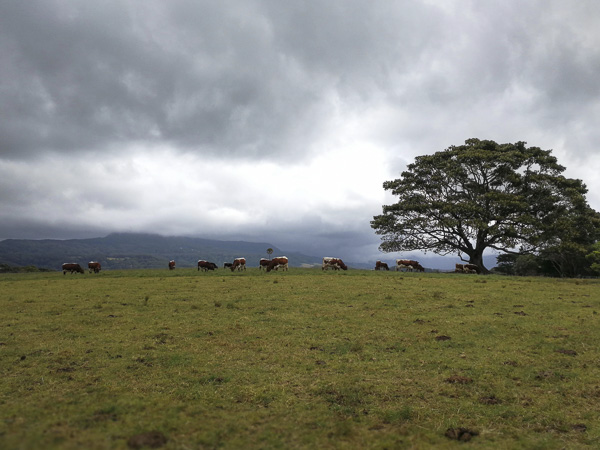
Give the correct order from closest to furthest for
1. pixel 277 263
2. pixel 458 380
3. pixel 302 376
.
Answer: pixel 458 380
pixel 302 376
pixel 277 263

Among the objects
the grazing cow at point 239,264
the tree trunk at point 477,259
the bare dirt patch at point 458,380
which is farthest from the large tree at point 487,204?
the bare dirt patch at point 458,380

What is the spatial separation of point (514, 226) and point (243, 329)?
119 feet

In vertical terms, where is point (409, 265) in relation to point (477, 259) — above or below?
below

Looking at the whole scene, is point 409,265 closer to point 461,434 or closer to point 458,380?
point 458,380

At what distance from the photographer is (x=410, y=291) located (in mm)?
20297

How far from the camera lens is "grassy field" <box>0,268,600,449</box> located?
527cm

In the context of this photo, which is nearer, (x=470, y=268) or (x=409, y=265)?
(x=470, y=268)

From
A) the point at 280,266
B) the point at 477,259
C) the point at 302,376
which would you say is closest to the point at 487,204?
the point at 477,259

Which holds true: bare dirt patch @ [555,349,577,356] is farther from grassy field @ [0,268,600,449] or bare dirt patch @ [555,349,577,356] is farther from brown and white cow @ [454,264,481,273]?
brown and white cow @ [454,264,481,273]

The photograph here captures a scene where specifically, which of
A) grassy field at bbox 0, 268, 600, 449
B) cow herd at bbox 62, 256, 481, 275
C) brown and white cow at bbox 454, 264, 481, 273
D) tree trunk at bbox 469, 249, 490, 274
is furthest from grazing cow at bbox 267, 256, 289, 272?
tree trunk at bbox 469, 249, 490, 274

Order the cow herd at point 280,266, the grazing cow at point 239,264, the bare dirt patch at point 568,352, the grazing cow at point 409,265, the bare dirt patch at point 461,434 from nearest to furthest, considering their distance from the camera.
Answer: the bare dirt patch at point 461,434 < the bare dirt patch at point 568,352 < the cow herd at point 280,266 < the grazing cow at point 239,264 < the grazing cow at point 409,265

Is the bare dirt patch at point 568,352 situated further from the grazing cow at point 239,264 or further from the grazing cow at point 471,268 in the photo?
the grazing cow at point 239,264

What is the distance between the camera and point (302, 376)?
25.9 ft

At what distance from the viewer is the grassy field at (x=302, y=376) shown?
17.3 feet
